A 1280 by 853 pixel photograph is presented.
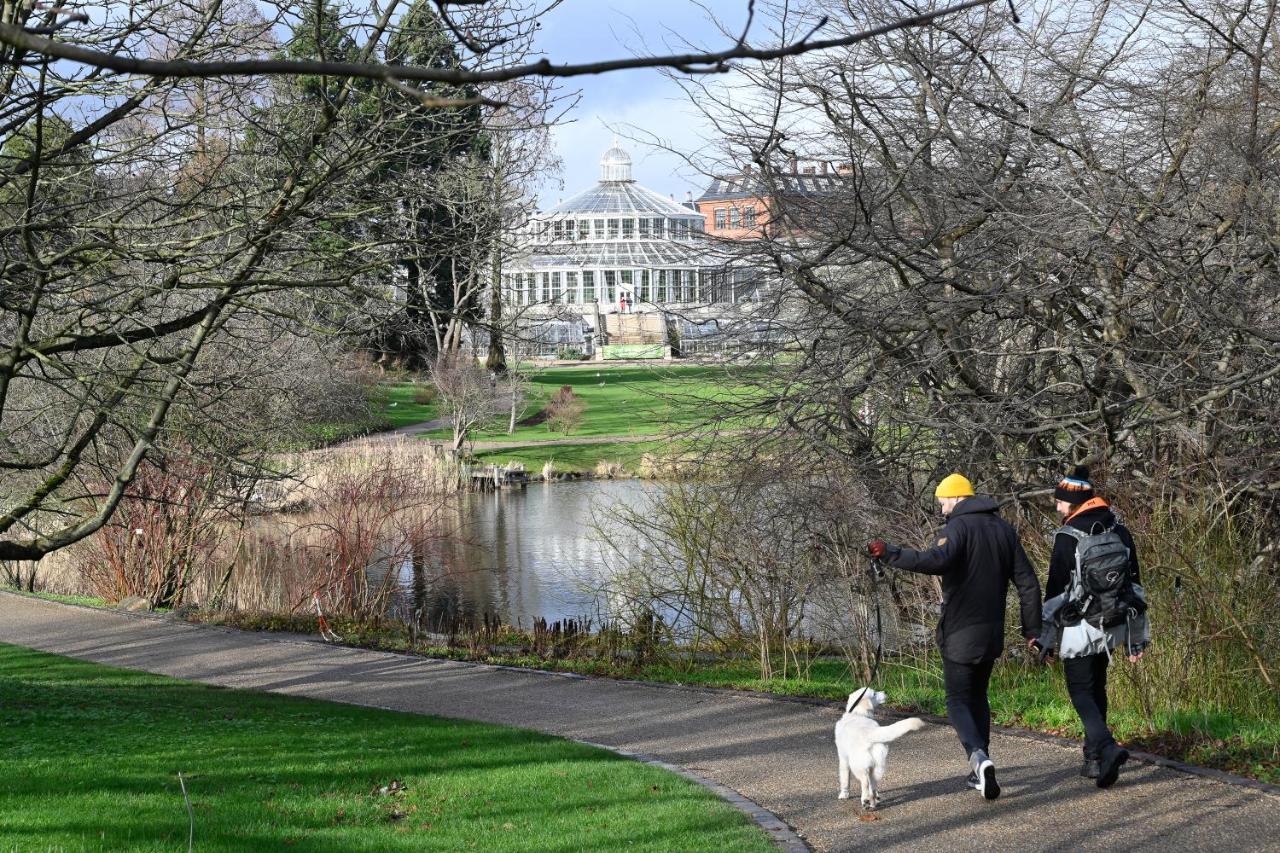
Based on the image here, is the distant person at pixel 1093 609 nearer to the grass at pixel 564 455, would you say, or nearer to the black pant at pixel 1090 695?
the black pant at pixel 1090 695

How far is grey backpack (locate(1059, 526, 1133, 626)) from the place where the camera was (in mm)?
7086

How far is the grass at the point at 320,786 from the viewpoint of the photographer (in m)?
6.15

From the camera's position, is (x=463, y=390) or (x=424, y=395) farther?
(x=424, y=395)

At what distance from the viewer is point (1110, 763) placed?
23.1ft

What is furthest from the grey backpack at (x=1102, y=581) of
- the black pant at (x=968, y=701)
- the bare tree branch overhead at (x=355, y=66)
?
the bare tree branch overhead at (x=355, y=66)

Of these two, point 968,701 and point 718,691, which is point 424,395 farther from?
point 968,701

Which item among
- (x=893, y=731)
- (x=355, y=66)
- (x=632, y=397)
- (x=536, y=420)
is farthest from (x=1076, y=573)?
(x=536, y=420)

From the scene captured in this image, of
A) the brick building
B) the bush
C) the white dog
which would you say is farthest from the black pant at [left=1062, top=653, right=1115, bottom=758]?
the bush

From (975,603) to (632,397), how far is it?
70.1ft

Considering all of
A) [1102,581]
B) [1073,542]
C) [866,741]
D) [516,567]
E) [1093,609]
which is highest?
[1073,542]

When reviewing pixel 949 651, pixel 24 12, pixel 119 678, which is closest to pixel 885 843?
pixel 949 651

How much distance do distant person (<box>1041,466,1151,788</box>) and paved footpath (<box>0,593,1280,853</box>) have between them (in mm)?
292

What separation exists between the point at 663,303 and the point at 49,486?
18.5 feet

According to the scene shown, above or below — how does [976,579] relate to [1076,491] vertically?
below
